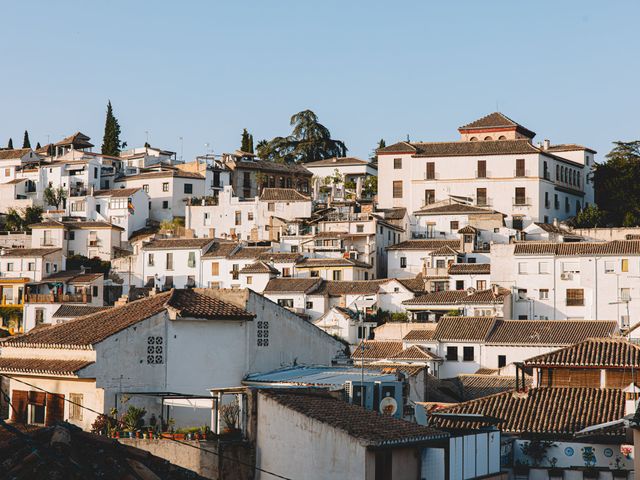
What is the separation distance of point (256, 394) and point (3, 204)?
85.2m

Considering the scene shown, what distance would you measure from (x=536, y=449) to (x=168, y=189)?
74.3m

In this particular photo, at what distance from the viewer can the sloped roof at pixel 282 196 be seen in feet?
308

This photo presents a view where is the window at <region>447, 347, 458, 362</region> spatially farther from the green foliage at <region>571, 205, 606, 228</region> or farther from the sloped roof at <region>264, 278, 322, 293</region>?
the green foliage at <region>571, 205, 606, 228</region>

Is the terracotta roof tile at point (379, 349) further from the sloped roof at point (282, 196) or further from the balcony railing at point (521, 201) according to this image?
the sloped roof at point (282, 196)

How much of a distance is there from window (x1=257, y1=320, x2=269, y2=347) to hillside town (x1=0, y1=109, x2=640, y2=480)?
7cm

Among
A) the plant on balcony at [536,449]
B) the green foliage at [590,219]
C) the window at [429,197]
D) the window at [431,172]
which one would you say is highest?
the window at [431,172]

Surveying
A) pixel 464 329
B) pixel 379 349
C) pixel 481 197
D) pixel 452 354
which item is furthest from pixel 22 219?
pixel 452 354

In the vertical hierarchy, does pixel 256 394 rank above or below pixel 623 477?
above

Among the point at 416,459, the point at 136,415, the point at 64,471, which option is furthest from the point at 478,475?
the point at 64,471

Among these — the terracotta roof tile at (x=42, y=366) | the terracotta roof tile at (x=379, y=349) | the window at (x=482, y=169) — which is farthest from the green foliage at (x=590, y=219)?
the terracotta roof tile at (x=42, y=366)

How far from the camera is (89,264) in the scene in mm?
90938

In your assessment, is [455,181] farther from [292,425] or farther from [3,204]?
[292,425]

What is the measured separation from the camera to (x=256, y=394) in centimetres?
2356

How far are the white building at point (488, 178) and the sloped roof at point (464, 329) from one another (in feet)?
73.5
